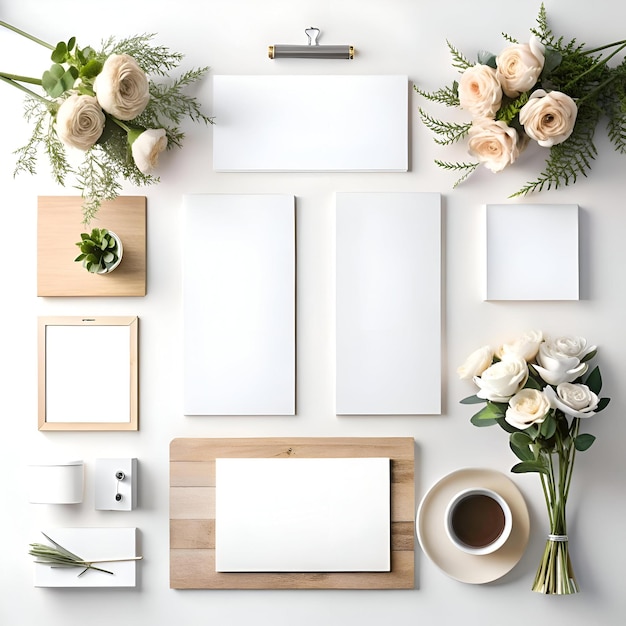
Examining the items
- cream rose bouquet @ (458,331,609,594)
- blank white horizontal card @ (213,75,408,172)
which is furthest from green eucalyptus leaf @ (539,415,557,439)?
blank white horizontal card @ (213,75,408,172)

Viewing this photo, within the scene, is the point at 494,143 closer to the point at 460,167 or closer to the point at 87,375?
the point at 460,167

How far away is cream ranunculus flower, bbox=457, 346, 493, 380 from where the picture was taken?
1560mm

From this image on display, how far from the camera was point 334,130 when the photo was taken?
162 centimetres

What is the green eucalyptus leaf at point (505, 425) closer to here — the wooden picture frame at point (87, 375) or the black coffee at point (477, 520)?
the black coffee at point (477, 520)

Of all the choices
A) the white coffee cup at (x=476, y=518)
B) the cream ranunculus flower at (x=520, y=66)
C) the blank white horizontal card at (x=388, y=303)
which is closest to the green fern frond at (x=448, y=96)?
the cream ranunculus flower at (x=520, y=66)

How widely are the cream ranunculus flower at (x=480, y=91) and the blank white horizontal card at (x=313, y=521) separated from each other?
0.80 metres

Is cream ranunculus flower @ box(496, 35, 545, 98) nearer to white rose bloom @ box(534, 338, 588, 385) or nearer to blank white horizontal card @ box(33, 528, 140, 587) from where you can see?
white rose bloom @ box(534, 338, 588, 385)

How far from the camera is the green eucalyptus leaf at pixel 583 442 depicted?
152cm

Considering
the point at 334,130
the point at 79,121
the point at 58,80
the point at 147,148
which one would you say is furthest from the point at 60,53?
the point at 334,130

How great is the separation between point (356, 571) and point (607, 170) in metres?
1.08

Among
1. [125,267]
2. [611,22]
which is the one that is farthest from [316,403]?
[611,22]

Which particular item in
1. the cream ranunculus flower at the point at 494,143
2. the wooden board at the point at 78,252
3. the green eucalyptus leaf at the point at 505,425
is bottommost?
the green eucalyptus leaf at the point at 505,425

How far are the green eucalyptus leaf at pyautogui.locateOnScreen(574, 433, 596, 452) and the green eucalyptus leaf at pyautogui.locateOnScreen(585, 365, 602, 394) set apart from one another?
0.10 m

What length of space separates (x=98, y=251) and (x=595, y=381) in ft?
3.73
